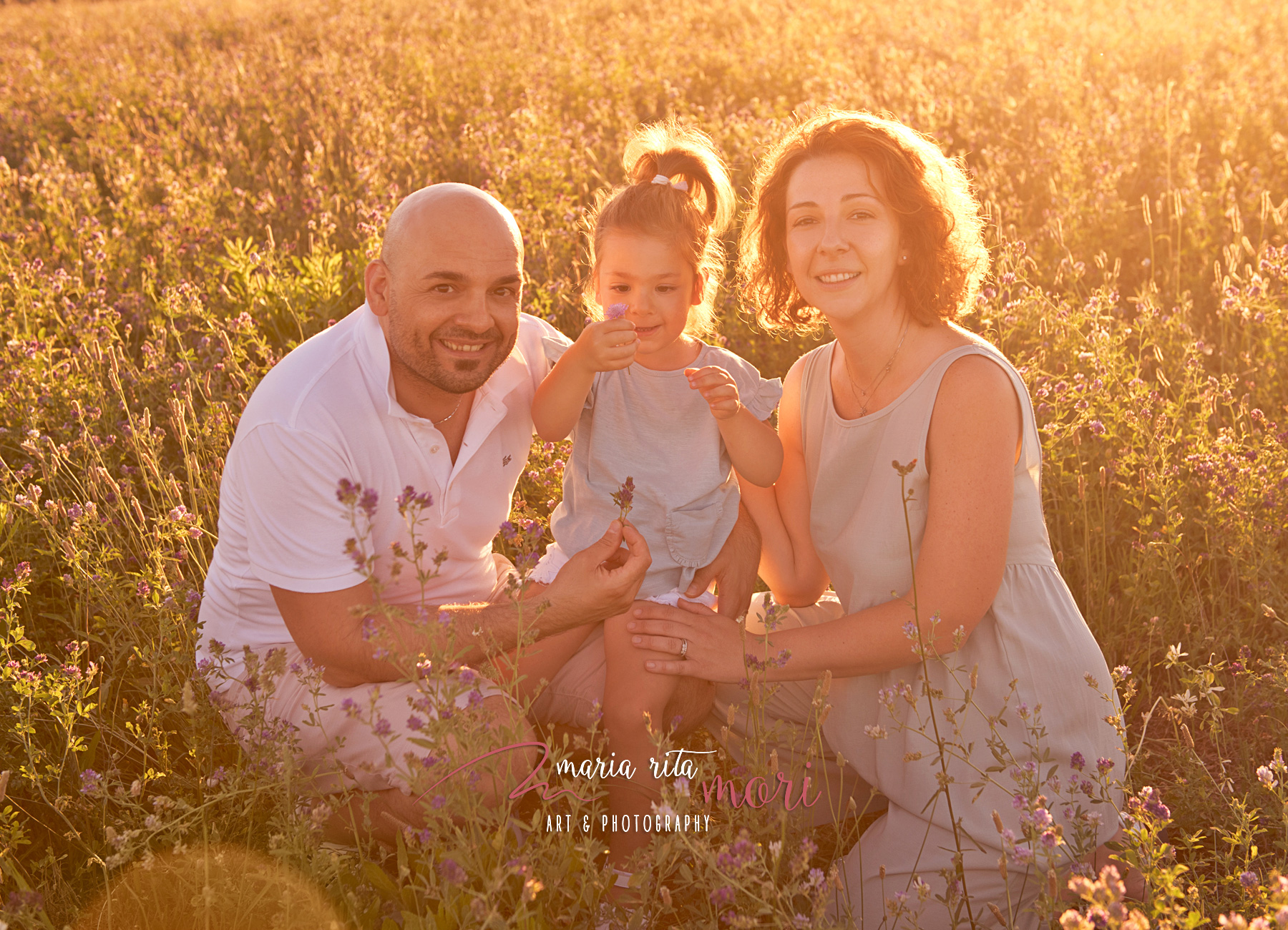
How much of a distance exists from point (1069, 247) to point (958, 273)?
3016 millimetres

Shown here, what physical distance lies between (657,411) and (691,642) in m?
0.83

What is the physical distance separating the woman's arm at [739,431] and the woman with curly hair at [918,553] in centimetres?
19

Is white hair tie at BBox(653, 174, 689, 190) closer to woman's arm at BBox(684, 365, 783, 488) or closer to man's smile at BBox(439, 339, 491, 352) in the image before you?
woman's arm at BBox(684, 365, 783, 488)

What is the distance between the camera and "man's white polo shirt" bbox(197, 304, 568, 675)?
2.84 m

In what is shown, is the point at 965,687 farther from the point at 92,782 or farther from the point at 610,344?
the point at 92,782

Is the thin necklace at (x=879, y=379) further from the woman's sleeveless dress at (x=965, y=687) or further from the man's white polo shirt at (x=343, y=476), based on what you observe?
the man's white polo shirt at (x=343, y=476)

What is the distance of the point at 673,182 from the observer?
3.36 metres

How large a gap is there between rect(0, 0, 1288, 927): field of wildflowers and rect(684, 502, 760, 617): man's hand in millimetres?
723

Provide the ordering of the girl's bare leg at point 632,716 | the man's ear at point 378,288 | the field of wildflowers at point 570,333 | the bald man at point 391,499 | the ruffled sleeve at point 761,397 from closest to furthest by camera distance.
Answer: the field of wildflowers at point 570,333
the bald man at point 391,499
the girl's bare leg at point 632,716
the man's ear at point 378,288
the ruffled sleeve at point 761,397

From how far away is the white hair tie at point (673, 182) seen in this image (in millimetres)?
3309

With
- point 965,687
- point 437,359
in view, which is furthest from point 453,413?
point 965,687

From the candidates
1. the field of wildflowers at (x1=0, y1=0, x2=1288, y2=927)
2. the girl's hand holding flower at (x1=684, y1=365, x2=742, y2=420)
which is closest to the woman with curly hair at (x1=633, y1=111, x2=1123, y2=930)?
the field of wildflowers at (x1=0, y1=0, x2=1288, y2=927)

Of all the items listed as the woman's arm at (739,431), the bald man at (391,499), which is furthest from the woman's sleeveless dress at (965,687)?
the bald man at (391,499)

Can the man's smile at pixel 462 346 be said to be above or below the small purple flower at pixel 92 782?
above
